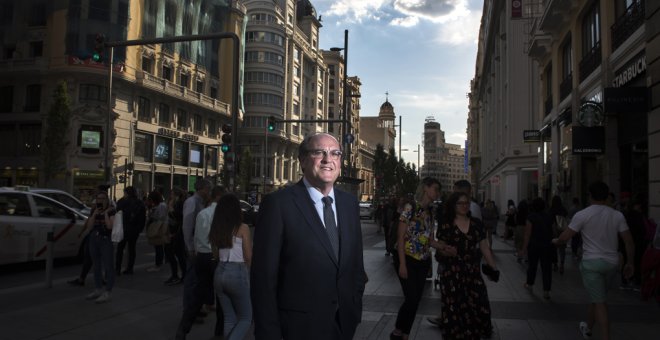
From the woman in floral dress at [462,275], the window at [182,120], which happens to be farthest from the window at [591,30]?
the window at [182,120]

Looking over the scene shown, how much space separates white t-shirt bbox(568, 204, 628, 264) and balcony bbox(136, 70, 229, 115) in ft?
124

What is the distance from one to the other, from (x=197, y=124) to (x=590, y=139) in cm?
3900

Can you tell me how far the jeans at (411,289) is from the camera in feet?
17.6

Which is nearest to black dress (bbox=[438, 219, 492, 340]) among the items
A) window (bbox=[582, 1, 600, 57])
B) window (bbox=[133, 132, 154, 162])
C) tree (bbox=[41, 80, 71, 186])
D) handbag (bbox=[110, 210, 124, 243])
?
handbag (bbox=[110, 210, 124, 243])

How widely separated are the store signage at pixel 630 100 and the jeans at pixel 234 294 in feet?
33.1

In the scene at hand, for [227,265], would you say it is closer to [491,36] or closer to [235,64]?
[235,64]

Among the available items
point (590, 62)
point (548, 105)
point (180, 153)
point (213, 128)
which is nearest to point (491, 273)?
point (590, 62)

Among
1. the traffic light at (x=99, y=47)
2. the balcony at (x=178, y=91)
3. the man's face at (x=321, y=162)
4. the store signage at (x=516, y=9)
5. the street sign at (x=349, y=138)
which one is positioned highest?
the store signage at (x=516, y=9)

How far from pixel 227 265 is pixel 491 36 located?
171 feet

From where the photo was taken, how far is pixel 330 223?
9.21ft

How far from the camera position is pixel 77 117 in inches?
1420

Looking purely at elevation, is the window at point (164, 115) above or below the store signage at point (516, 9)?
below

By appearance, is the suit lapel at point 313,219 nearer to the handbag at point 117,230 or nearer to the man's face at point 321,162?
the man's face at point 321,162

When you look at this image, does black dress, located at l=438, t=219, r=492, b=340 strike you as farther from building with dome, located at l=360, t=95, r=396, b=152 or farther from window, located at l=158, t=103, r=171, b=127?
building with dome, located at l=360, t=95, r=396, b=152
